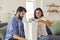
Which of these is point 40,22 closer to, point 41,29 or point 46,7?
point 41,29

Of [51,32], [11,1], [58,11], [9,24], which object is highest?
[11,1]

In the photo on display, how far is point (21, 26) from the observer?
3.16 metres

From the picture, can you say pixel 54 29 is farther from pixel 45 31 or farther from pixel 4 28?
pixel 4 28

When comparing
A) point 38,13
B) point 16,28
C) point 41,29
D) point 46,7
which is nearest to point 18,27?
point 16,28

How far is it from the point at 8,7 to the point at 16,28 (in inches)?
23.1

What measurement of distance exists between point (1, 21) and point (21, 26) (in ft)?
1.69

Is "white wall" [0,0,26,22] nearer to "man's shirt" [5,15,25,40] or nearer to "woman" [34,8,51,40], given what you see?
"man's shirt" [5,15,25,40]

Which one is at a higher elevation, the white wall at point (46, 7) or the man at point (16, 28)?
the white wall at point (46, 7)

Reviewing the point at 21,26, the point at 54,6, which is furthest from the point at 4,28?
the point at 54,6

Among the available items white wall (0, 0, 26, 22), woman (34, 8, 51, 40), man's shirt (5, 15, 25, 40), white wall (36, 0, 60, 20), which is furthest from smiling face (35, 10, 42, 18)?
man's shirt (5, 15, 25, 40)

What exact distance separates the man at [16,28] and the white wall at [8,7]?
0.20 meters

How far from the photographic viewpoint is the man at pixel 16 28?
120 inches

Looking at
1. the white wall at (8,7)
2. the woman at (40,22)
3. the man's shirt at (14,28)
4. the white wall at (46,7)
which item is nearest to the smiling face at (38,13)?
the woman at (40,22)

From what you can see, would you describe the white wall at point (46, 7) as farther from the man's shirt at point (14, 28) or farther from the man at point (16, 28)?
the man's shirt at point (14, 28)
